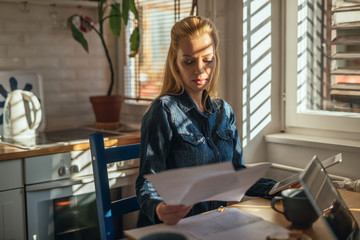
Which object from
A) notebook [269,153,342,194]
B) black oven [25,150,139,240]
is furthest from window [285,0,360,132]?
black oven [25,150,139,240]

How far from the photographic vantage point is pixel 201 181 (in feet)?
3.72

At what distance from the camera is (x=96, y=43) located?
3297mm

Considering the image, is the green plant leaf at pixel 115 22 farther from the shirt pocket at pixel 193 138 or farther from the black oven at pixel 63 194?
the shirt pocket at pixel 193 138

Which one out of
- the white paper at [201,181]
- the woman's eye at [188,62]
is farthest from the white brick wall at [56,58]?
the white paper at [201,181]

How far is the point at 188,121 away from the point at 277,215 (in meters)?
0.51

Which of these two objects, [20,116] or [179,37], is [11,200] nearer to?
[20,116]

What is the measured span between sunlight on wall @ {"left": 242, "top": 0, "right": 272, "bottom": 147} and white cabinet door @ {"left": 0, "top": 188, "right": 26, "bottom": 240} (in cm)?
112

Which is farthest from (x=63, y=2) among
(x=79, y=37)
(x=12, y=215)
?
(x=12, y=215)

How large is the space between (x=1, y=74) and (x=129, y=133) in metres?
0.82

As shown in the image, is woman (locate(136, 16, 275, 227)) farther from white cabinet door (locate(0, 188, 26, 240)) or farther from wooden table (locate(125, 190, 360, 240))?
white cabinet door (locate(0, 188, 26, 240))

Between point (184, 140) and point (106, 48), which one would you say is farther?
point (106, 48)

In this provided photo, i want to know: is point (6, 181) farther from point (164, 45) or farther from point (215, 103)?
point (164, 45)

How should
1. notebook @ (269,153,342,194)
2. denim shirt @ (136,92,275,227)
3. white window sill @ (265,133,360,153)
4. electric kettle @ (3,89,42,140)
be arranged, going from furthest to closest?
electric kettle @ (3,89,42,140) → white window sill @ (265,133,360,153) → denim shirt @ (136,92,275,227) → notebook @ (269,153,342,194)

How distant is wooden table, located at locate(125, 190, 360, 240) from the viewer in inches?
51.7
